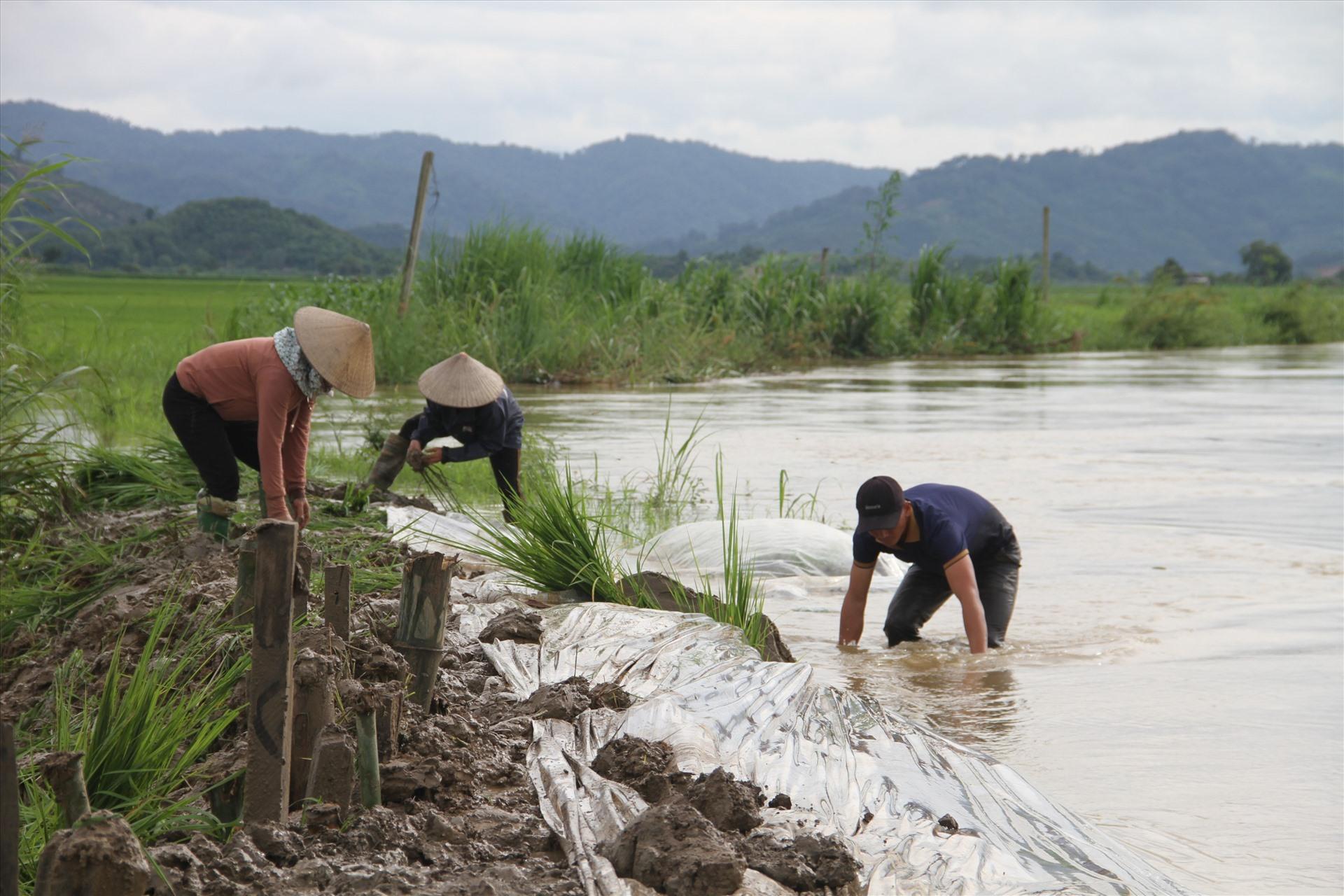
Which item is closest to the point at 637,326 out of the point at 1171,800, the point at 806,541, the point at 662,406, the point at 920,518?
the point at 662,406

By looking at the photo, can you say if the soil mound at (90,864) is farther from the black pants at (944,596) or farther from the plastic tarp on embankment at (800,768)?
the black pants at (944,596)

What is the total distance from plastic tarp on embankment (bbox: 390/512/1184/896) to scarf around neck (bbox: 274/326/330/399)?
136cm

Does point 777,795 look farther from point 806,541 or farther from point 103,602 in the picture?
point 806,541

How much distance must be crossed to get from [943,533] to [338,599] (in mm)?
2698

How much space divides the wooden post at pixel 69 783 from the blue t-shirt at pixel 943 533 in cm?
327

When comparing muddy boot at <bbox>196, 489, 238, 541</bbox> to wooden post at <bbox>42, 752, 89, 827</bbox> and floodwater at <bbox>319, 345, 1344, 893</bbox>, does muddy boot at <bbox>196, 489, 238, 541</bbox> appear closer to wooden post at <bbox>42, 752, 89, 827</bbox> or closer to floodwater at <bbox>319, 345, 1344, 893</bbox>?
floodwater at <bbox>319, 345, 1344, 893</bbox>

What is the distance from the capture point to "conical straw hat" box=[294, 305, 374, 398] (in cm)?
442

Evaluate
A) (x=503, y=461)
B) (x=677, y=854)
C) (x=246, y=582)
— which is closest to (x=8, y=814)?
(x=677, y=854)

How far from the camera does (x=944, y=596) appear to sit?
5.02 metres

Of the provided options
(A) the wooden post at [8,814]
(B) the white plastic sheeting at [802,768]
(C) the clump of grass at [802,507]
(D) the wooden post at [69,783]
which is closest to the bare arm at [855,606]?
(B) the white plastic sheeting at [802,768]

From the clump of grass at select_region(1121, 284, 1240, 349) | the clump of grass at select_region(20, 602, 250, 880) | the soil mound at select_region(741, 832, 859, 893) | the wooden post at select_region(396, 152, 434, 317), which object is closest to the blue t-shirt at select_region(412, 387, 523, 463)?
the clump of grass at select_region(20, 602, 250, 880)

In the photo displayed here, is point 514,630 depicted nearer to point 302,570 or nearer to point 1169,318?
point 302,570

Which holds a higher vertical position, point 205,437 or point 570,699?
point 205,437

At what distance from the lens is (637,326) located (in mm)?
15805
